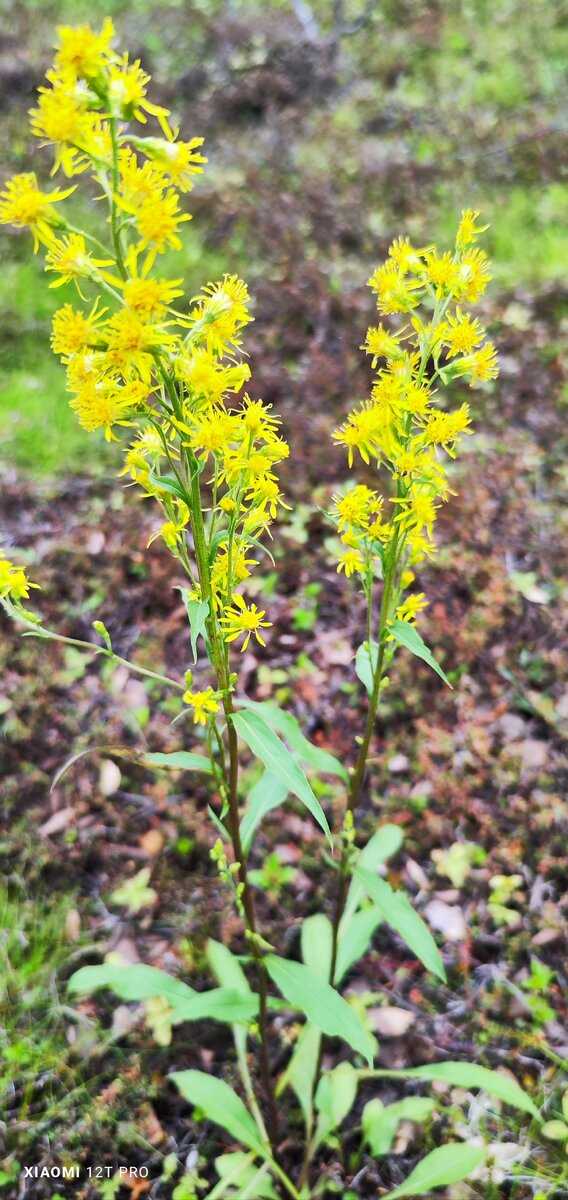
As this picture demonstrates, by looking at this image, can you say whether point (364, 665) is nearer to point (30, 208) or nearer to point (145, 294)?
point (145, 294)

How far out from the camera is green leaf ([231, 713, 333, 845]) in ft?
4.51

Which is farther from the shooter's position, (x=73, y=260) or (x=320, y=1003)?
(x=320, y=1003)

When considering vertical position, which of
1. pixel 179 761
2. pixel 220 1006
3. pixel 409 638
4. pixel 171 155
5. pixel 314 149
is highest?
pixel 314 149

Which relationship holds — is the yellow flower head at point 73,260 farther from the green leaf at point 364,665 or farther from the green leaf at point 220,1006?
the green leaf at point 220,1006

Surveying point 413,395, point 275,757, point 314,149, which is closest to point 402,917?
point 275,757

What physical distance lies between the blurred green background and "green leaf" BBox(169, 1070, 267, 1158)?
2902 millimetres

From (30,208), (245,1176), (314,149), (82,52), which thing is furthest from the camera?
(314,149)

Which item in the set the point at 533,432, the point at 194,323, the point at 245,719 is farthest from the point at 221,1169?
the point at 533,432

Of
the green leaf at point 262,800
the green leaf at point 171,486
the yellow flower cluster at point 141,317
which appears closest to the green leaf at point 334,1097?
the green leaf at point 262,800

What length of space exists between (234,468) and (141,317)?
1.08 feet

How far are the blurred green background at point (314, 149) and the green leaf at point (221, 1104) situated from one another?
2.90 m

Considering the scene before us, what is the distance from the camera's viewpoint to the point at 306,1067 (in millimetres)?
2232

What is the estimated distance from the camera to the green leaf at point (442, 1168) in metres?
1.88

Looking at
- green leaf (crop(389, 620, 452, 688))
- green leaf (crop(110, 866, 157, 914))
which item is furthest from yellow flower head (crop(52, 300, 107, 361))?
green leaf (crop(110, 866, 157, 914))
